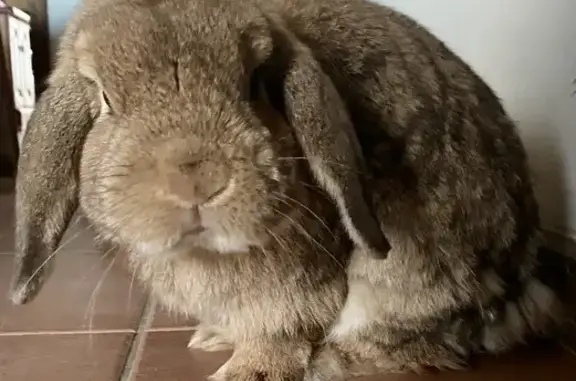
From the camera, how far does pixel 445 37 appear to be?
2145 mm

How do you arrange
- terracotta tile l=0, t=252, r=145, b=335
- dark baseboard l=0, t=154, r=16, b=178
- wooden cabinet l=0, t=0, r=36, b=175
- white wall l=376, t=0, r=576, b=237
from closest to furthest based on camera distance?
terracotta tile l=0, t=252, r=145, b=335 → white wall l=376, t=0, r=576, b=237 → wooden cabinet l=0, t=0, r=36, b=175 → dark baseboard l=0, t=154, r=16, b=178

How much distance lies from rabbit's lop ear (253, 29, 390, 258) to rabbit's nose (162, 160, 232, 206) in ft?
0.53

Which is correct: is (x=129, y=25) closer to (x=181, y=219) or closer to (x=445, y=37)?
(x=181, y=219)

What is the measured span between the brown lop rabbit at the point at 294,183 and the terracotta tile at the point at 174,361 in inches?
1.3

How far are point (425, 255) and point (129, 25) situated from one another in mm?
555

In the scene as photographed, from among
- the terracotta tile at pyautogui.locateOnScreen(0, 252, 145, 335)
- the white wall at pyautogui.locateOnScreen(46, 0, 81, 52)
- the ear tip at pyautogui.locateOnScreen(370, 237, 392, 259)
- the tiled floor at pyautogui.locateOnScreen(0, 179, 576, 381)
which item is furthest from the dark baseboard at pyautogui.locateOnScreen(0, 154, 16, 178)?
the ear tip at pyautogui.locateOnScreen(370, 237, 392, 259)

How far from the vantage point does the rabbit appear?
1.07 meters

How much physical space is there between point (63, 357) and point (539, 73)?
1134 millimetres

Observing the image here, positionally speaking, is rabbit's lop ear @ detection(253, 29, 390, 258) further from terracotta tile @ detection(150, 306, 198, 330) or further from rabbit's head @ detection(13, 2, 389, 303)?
terracotta tile @ detection(150, 306, 198, 330)

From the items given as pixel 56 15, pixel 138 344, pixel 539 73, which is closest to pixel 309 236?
pixel 138 344

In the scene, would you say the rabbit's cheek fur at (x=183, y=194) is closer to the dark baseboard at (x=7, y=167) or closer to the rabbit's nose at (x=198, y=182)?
the rabbit's nose at (x=198, y=182)

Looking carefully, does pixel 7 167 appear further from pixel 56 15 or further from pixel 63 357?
pixel 63 357

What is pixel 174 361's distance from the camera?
4.72 ft

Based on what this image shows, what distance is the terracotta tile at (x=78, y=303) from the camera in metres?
1.59
